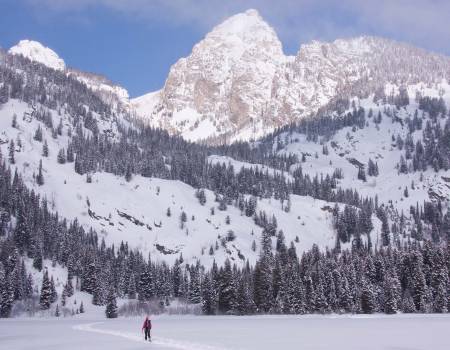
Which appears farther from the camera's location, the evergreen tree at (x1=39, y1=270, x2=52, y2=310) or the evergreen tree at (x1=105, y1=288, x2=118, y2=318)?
the evergreen tree at (x1=39, y1=270, x2=52, y2=310)

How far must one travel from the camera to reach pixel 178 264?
582 ft

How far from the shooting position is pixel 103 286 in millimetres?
150500

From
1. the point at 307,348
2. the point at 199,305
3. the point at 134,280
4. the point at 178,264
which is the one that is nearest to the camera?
the point at 307,348

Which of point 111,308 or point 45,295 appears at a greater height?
point 45,295

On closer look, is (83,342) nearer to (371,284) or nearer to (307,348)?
(307,348)

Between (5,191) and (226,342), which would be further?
(5,191)

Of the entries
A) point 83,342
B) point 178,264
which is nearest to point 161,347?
point 83,342

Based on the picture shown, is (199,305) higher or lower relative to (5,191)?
lower

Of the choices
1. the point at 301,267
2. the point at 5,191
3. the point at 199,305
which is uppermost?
the point at 5,191

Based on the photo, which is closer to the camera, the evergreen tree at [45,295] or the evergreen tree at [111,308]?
the evergreen tree at [111,308]

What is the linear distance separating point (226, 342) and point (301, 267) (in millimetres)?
85892

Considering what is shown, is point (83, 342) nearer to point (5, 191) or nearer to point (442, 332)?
point (442, 332)

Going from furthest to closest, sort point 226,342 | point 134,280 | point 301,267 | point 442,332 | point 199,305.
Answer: point 134,280, point 199,305, point 301,267, point 442,332, point 226,342

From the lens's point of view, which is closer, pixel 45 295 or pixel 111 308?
pixel 111 308
